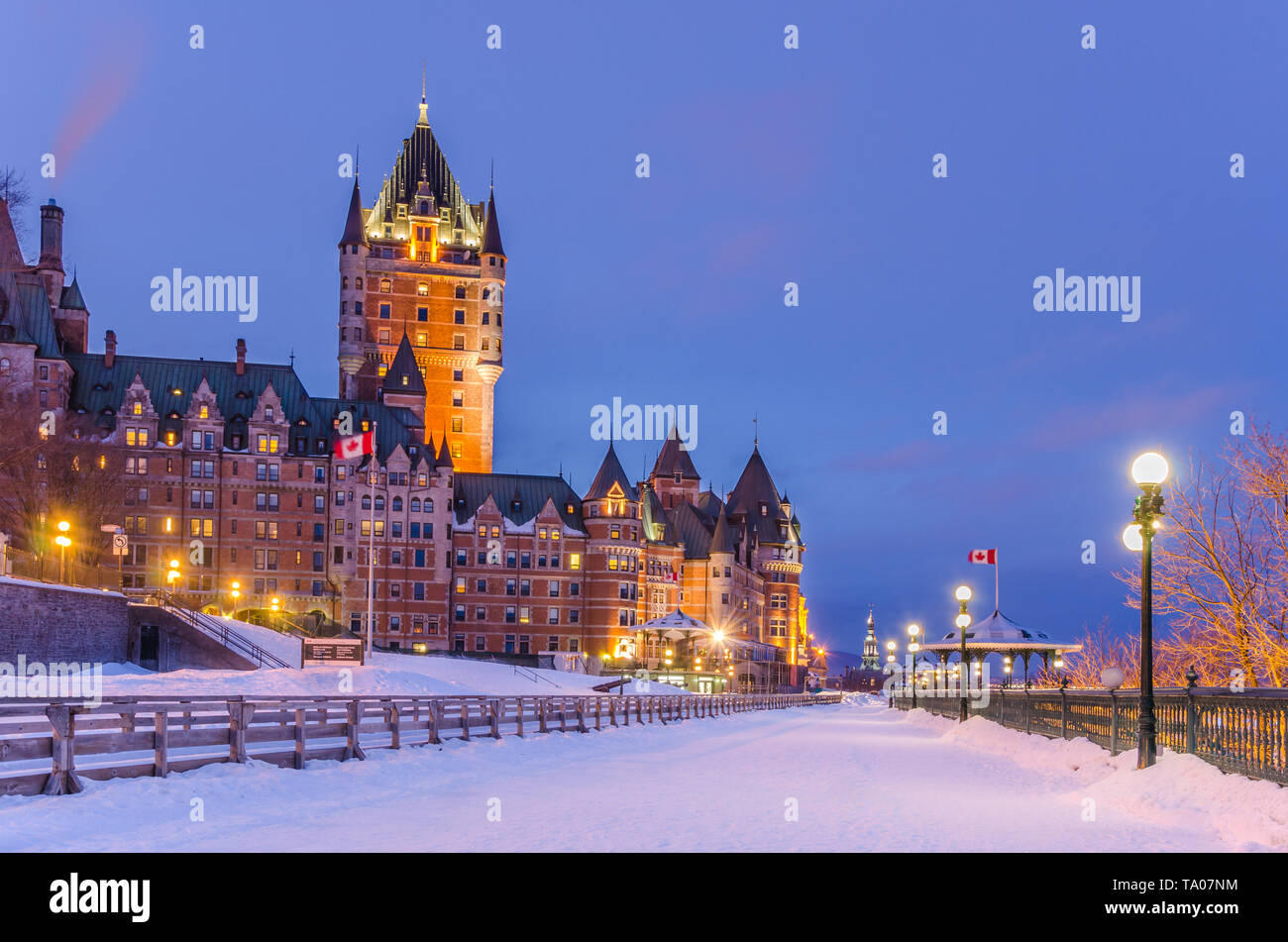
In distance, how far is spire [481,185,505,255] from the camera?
130m

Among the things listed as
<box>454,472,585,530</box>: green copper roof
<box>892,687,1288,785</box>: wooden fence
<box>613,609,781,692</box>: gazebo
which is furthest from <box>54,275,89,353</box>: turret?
<box>892,687,1288,785</box>: wooden fence

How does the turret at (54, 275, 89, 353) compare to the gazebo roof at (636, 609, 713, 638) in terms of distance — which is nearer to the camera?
the gazebo roof at (636, 609, 713, 638)

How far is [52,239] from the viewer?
314ft

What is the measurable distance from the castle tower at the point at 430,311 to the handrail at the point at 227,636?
2473 inches

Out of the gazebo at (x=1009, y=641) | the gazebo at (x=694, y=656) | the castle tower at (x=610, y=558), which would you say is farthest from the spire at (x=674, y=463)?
the gazebo at (x=1009, y=641)

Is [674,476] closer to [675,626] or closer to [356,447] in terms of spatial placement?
[675,626]

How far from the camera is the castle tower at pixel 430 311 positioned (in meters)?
127

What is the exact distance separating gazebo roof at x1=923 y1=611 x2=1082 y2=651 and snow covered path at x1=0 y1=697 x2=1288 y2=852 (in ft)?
78.4

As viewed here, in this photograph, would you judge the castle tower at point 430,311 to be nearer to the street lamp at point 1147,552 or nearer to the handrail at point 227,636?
the handrail at point 227,636

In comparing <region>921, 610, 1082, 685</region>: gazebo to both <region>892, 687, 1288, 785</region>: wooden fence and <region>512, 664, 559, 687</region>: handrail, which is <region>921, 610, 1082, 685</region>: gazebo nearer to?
<region>892, 687, 1288, 785</region>: wooden fence

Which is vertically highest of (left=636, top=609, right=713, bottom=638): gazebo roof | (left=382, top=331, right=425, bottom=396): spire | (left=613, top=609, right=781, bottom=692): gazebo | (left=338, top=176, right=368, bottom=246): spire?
(left=338, top=176, right=368, bottom=246): spire
